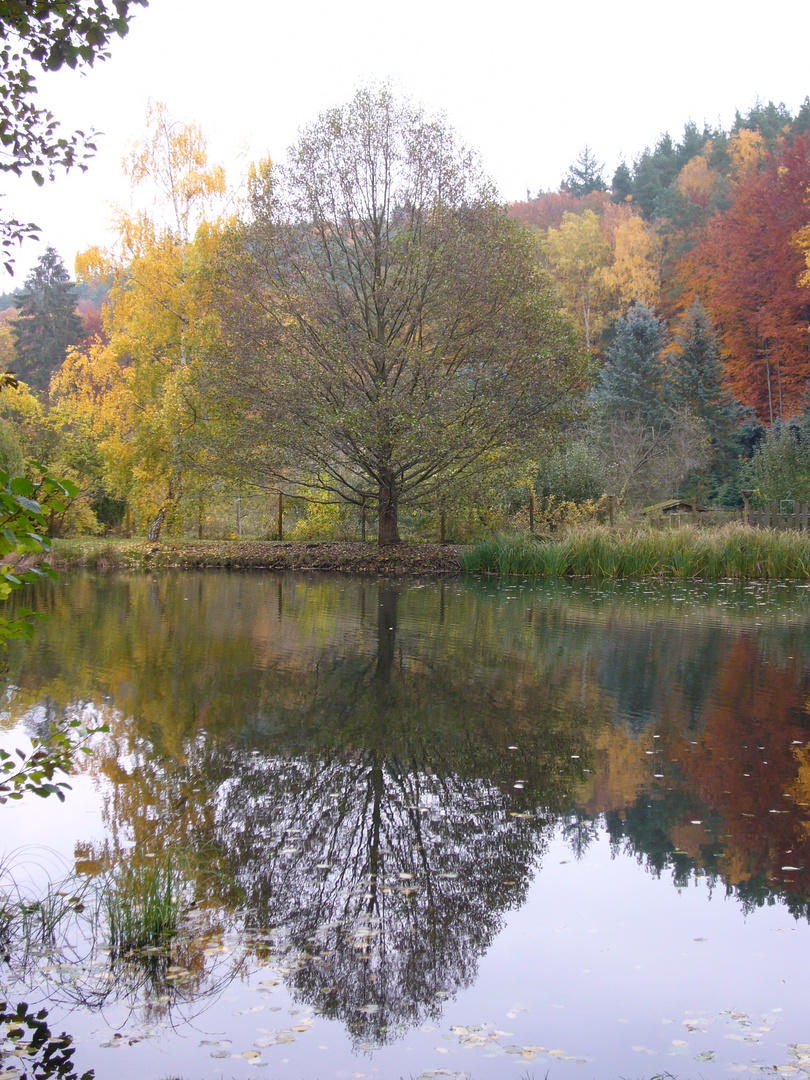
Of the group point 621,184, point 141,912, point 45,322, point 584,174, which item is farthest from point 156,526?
point 584,174

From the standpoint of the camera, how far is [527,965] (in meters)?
2.99

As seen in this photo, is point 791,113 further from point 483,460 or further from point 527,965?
point 527,965

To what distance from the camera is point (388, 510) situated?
68.2 ft

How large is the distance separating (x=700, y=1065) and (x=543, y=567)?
16.2m

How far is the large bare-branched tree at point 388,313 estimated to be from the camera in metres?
18.8

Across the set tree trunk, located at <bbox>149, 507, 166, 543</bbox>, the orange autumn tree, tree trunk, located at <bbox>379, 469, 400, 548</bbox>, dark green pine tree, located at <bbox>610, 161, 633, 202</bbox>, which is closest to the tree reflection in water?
Answer: tree trunk, located at <bbox>379, 469, 400, 548</bbox>

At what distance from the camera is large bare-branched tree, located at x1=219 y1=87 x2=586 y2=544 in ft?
61.8

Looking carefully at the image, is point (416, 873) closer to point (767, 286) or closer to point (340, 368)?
point (340, 368)

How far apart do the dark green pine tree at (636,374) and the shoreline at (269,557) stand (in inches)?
727

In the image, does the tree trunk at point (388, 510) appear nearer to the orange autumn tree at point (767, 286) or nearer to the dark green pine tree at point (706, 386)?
the dark green pine tree at point (706, 386)

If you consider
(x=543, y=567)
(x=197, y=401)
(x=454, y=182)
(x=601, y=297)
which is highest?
(x=601, y=297)

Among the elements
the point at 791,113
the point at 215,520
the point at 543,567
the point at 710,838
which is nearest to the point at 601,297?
the point at 791,113

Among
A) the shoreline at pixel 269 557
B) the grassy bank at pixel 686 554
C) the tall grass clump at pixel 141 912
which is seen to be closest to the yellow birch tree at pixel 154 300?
the shoreline at pixel 269 557

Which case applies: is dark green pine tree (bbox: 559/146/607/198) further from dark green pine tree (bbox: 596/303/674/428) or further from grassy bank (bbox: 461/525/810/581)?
grassy bank (bbox: 461/525/810/581)
